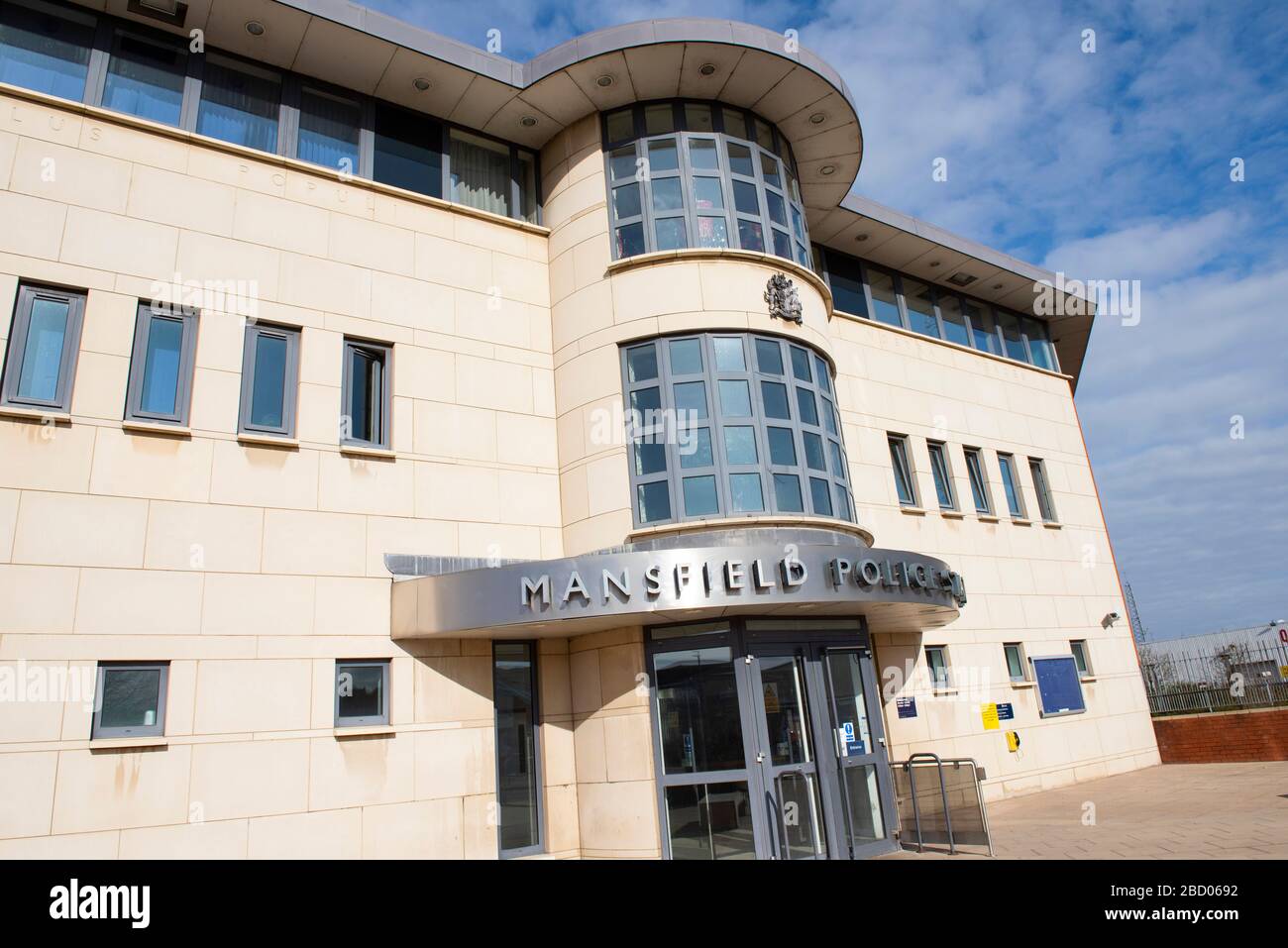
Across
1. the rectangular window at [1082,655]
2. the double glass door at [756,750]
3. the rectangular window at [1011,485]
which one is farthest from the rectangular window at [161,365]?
the rectangular window at [1082,655]

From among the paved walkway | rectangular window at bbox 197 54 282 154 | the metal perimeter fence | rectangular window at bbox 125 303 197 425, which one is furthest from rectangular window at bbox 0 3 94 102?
the metal perimeter fence

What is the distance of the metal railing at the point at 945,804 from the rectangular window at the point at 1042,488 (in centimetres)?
985

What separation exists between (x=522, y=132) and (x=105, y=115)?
573 cm

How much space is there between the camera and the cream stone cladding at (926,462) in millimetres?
11727

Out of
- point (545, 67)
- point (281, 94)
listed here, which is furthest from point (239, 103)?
point (545, 67)

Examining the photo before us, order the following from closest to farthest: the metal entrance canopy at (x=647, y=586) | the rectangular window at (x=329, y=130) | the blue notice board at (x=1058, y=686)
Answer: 1. the metal entrance canopy at (x=647, y=586)
2. the rectangular window at (x=329, y=130)
3. the blue notice board at (x=1058, y=686)

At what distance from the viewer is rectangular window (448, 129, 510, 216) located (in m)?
12.7

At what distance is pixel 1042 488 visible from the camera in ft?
63.8

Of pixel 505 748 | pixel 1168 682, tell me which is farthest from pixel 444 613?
pixel 1168 682

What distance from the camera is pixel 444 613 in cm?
956

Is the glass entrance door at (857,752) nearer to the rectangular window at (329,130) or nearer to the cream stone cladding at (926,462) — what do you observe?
the cream stone cladding at (926,462)

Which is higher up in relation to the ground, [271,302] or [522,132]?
[522,132]

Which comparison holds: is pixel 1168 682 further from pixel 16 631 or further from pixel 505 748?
pixel 16 631

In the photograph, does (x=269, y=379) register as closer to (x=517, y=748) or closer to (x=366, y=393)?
(x=366, y=393)
